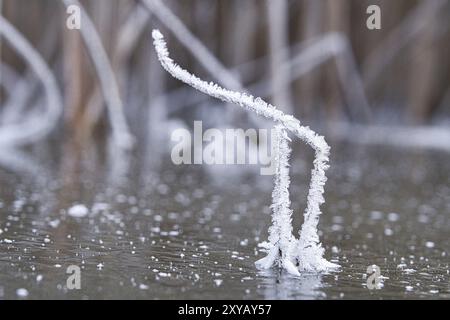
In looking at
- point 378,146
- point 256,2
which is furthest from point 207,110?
point 378,146

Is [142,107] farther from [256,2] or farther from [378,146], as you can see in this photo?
[378,146]

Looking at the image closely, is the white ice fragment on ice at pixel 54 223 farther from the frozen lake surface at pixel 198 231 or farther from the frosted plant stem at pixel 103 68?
the frosted plant stem at pixel 103 68

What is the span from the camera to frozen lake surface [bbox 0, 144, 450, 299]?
2688 millimetres

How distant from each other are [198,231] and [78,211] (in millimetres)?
580

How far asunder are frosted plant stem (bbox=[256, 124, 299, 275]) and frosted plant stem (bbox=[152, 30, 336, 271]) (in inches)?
1.7

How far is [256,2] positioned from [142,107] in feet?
5.47

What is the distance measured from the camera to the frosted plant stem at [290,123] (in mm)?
2818

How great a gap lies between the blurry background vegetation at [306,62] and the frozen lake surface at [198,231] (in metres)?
2.71

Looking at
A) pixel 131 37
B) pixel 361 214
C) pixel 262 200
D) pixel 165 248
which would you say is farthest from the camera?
pixel 131 37

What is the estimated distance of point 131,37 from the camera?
7.50 m
